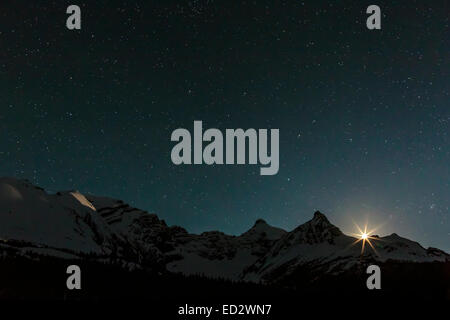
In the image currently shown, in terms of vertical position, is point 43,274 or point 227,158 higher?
point 227,158

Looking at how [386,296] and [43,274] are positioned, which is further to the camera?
[43,274]

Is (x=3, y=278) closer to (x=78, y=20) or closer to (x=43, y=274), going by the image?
(x=43, y=274)

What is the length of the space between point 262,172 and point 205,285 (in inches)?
356

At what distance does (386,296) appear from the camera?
2484 centimetres

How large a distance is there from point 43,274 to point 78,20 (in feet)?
94.1
